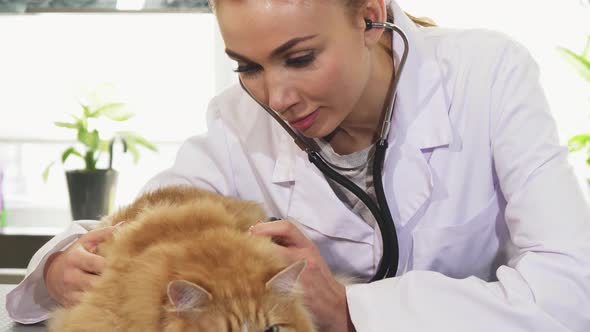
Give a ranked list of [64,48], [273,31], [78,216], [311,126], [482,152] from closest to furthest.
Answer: [273,31] < [311,126] < [482,152] < [78,216] < [64,48]

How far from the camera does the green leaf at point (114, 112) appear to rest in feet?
9.94

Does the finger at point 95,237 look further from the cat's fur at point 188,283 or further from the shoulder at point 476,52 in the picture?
the shoulder at point 476,52

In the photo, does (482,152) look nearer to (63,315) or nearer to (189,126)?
(63,315)

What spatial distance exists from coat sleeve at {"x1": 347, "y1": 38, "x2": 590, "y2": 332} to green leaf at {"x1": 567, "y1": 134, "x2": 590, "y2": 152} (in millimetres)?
1612

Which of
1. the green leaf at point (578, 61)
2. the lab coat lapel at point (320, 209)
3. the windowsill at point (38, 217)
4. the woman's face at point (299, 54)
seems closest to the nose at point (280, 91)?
the woman's face at point (299, 54)

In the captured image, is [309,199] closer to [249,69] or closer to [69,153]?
[249,69]

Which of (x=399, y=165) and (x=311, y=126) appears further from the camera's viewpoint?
(x=399, y=165)

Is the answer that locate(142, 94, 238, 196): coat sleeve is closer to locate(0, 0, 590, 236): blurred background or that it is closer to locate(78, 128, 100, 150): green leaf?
locate(78, 128, 100, 150): green leaf

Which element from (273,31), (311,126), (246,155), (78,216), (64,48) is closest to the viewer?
(273,31)

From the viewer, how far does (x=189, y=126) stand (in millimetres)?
3348

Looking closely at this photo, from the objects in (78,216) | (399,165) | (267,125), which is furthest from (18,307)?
(78,216)

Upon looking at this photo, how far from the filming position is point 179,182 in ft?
5.42

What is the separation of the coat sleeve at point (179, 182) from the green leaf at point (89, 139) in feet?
4.25

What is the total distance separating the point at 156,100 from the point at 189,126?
20 centimetres
